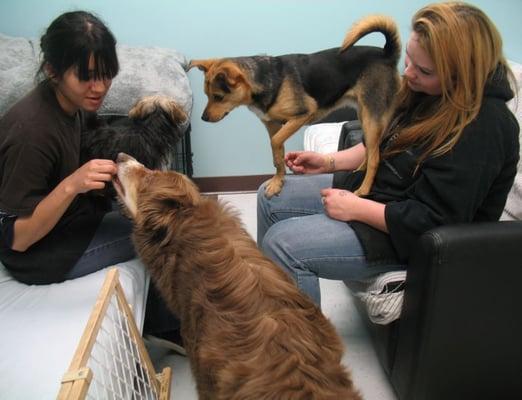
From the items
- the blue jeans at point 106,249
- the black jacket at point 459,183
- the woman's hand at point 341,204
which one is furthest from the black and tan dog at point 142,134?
the black jacket at point 459,183

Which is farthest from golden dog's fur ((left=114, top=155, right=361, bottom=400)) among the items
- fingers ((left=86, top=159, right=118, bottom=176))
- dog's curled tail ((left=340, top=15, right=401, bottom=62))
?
dog's curled tail ((left=340, top=15, right=401, bottom=62))

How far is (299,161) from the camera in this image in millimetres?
1536

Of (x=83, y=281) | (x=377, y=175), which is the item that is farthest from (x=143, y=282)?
(x=377, y=175)

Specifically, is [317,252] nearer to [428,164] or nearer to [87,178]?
[428,164]

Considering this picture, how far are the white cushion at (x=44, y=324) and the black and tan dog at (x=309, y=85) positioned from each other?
23.6 inches

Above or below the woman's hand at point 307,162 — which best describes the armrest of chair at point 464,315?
below

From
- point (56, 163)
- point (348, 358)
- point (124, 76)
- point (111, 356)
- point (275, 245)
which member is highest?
point (124, 76)

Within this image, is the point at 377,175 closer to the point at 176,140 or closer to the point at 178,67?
the point at 176,140

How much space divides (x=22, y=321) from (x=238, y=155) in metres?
1.93

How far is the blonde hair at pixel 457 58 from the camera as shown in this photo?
0.94m

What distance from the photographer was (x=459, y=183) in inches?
37.9

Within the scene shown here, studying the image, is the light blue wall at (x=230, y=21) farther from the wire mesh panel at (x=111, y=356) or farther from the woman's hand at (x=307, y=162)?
the wire mesh panel at (x=111, y=356)

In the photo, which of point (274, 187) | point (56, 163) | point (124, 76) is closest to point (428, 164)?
point (274, 187)

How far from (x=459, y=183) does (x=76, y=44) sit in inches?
41.6
